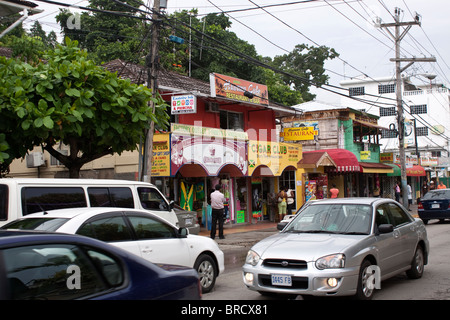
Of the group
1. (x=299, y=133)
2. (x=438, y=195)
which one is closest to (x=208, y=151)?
(x=299, y=133)

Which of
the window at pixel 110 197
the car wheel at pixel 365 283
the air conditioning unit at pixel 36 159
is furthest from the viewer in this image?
the air conditioning unit at pixel 36 159

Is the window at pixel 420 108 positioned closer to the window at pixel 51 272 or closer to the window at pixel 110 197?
the window at pixel 110 197

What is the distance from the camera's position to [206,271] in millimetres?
8148

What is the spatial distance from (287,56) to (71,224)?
61.2m

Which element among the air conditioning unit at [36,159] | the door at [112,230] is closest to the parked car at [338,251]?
the door at [112,230]

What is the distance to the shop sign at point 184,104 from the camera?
16.8m

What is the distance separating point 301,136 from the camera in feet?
84.0

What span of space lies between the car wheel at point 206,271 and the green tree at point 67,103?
4.77m

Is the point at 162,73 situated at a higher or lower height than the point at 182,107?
higher

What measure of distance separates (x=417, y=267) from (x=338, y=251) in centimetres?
296

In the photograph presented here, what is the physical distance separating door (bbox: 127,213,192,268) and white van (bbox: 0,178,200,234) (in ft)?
8.46

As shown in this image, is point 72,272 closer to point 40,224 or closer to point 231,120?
point 40,224
